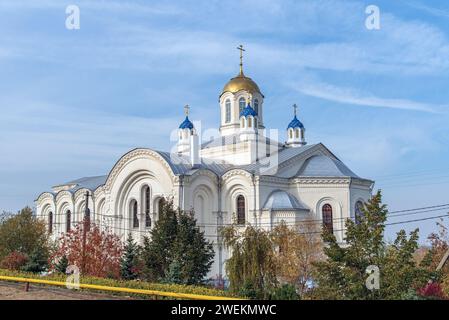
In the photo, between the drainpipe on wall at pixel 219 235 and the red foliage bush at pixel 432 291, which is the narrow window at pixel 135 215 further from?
the red foliage bush at pixel 432 291

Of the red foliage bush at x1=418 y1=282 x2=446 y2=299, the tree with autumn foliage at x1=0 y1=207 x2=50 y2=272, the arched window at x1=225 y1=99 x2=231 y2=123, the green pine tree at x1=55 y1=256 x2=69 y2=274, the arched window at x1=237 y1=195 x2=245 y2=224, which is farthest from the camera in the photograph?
the arched window at x1=225 y1=99 x2=231 y2=123

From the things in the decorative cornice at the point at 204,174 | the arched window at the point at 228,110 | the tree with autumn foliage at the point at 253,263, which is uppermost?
the arched window at the point at 228,110

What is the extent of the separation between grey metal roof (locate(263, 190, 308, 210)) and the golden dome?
11.7 m

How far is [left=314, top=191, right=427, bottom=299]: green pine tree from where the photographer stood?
19359 millimetres

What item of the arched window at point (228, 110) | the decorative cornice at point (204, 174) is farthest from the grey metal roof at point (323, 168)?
the arched window at point (228, 110)

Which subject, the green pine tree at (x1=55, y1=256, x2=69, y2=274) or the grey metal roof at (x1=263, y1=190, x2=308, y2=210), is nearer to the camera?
the green pine tree at (x1=55, y1=256, x2=69, y2=274)

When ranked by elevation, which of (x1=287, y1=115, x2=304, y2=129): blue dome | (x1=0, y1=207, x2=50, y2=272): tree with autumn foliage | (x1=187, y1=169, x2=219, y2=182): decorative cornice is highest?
(x1=287, y1=115, x2=304, y2=129): blue dome

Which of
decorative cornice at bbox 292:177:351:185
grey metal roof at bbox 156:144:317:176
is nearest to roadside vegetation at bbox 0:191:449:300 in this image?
decorative cornice at bbox 292:177:351:185

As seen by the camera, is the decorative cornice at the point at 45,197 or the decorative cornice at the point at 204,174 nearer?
the decorative cornice at the point at 204,174

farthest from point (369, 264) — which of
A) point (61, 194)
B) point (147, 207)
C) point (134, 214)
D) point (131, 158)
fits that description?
point (61, 194)

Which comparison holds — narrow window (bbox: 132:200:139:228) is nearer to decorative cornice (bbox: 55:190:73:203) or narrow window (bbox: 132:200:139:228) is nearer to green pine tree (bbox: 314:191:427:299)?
decorative cornice (bbox: 55:190:73:203)

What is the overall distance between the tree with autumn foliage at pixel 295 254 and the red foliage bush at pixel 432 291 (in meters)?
6.29

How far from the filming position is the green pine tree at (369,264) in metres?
19.4
